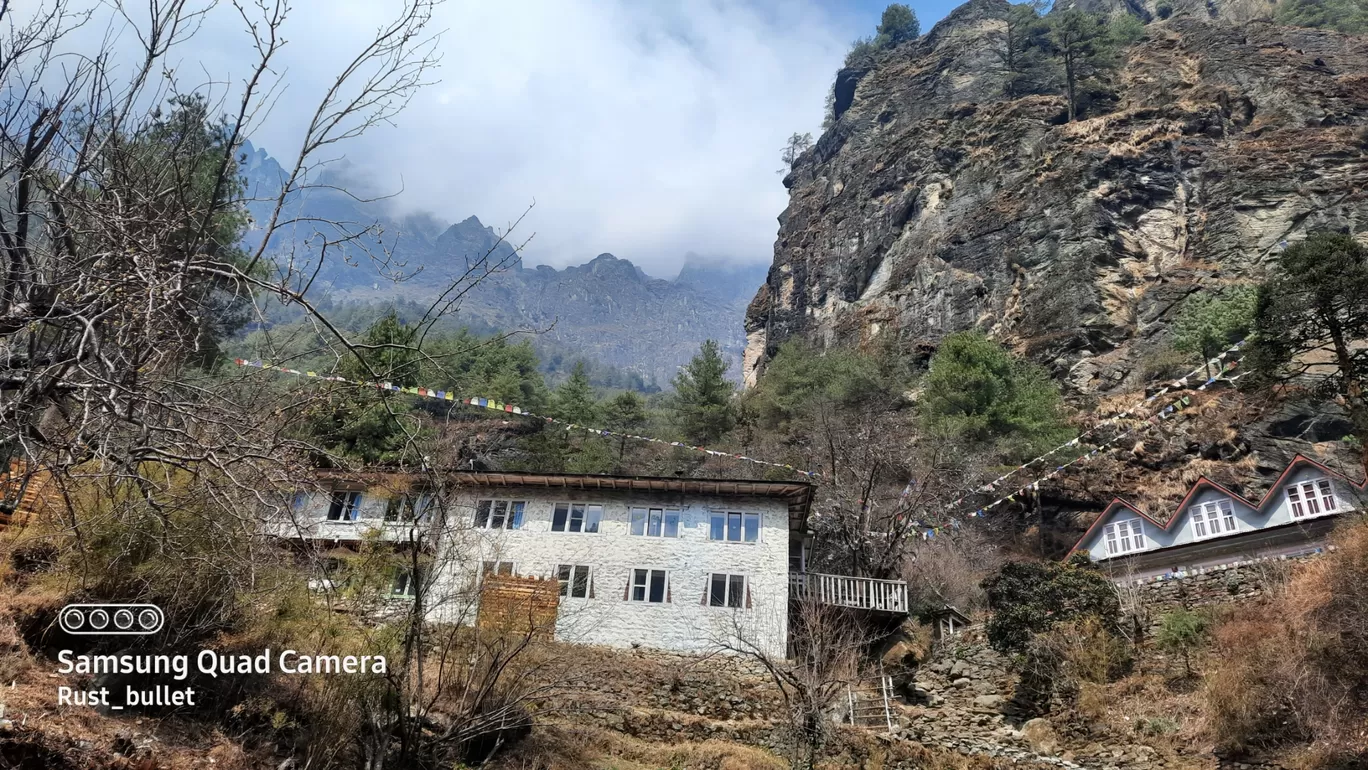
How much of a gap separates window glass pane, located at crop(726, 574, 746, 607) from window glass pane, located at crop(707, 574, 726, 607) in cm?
15

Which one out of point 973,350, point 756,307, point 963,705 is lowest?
point 963,705

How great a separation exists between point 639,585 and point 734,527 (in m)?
3.32

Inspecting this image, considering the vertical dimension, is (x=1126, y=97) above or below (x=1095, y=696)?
above

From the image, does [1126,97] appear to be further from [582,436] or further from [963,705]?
[963,705]

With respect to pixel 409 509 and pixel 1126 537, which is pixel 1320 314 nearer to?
pixel 1126 537

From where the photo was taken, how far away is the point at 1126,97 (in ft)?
194

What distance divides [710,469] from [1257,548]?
73.0 ft

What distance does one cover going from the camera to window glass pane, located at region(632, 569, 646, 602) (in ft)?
74.5

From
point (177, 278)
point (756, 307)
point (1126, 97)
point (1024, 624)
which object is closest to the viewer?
point (177, 278)

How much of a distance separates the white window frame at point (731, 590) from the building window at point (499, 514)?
6234mm

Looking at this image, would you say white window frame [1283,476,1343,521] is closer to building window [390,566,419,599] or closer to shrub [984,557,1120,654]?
shrub [984,557,1120,654]

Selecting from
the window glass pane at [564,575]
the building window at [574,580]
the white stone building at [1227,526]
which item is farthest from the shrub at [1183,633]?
the window glass pane at [564,575]

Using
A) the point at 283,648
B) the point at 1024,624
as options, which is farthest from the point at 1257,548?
the point at 283,648

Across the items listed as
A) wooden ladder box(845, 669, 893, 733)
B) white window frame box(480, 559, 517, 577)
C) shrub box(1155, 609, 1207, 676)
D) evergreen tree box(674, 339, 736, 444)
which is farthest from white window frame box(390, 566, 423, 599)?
evergreen tree box(674, 339, 736, 444)
